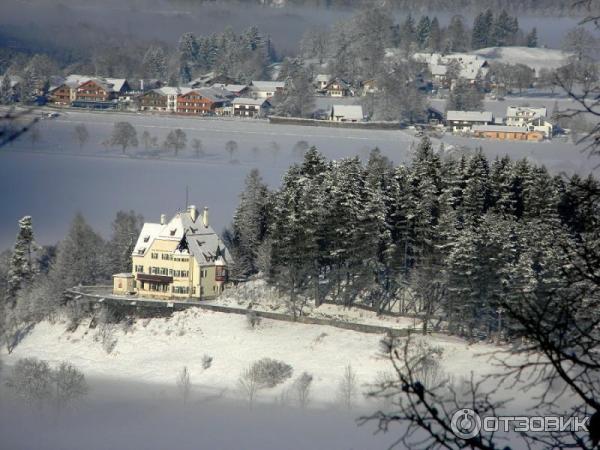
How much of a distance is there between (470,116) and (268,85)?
539 inches

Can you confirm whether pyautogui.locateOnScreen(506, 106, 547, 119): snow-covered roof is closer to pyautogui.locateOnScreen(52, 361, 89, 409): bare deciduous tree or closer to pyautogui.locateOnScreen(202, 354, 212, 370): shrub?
pyautogui.locateOnScreen(202, 354, 212, 370): shrub

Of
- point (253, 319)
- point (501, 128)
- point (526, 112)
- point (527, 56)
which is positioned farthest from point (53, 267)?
point (527, 56)

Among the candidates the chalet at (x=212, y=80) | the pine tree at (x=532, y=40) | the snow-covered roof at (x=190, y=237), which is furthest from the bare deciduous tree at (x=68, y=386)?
the pine tree at (x=532, y=40)

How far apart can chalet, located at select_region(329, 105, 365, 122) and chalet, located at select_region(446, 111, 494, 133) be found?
3.57 meters

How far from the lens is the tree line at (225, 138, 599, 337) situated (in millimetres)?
15711

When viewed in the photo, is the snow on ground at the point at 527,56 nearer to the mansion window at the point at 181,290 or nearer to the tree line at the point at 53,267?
the tree line at the point at 53,267

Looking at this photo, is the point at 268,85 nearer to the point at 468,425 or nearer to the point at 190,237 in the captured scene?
the point at 190,237

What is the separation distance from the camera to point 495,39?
68.3 m

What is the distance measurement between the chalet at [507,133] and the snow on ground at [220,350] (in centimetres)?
2367

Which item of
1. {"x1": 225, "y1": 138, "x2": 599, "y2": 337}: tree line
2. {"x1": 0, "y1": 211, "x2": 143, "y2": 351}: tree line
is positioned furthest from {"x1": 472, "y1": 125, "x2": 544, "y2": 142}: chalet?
{"x1": 0, "y1": 211, "x2": 143, "y2": 351}: tree line

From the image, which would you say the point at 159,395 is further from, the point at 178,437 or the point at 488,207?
the point at 488,207

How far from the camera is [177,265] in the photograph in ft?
59.1

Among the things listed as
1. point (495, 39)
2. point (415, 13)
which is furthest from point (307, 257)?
point (415, 13)

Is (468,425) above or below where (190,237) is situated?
above
